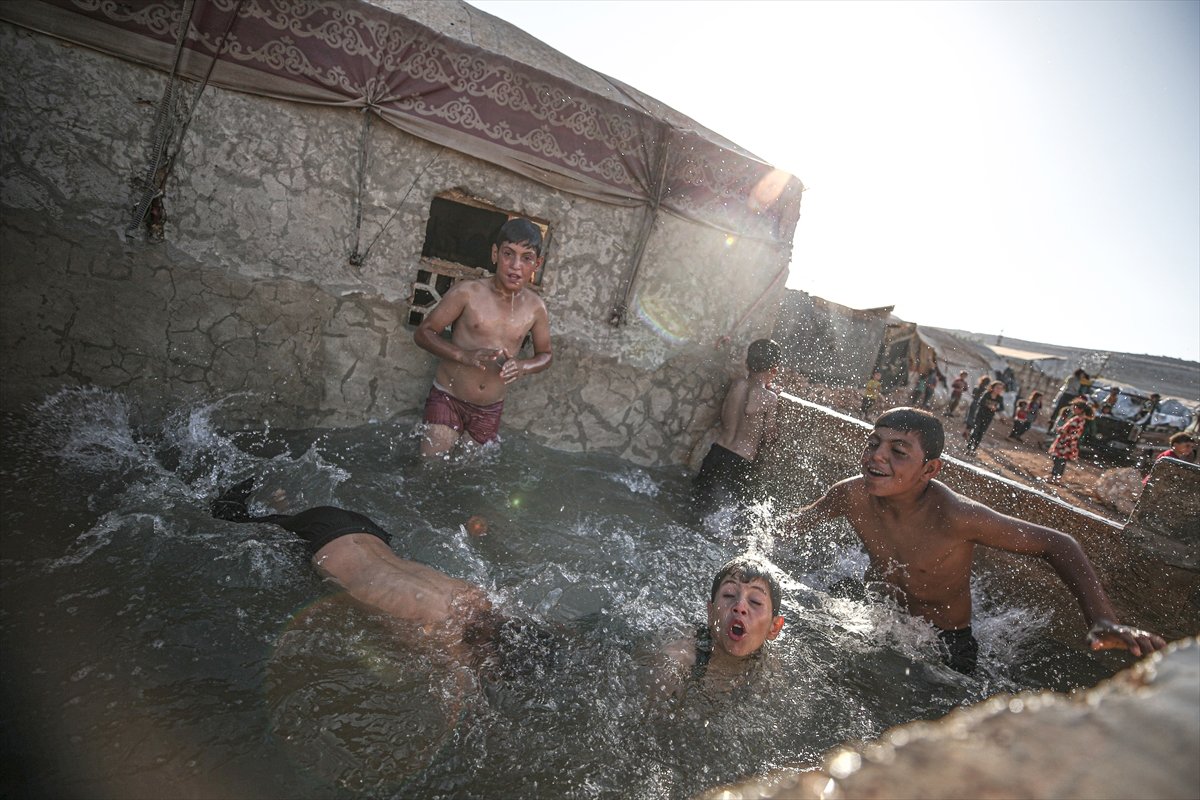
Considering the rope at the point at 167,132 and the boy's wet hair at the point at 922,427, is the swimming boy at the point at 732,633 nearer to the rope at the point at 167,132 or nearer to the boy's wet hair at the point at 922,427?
the boy's wet hair at the point at 922,427

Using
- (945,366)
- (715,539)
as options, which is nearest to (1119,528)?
(715,539)

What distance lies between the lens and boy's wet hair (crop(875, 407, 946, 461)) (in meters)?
3.35

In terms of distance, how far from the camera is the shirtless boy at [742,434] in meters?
5.45

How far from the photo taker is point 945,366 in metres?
21.4

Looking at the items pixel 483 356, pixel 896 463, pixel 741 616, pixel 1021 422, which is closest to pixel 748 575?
pixel 741 616

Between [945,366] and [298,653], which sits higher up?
[945,366]

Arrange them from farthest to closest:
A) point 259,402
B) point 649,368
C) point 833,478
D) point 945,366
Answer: point 945,366, point 649,368, point 833,478, point 259,402

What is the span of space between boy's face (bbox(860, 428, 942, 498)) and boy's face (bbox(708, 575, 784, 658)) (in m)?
1.06

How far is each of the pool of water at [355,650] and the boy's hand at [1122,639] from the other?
1026 millimetres

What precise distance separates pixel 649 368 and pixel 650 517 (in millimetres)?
1715

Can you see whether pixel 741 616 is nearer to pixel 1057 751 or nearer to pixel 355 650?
pixel 355 650

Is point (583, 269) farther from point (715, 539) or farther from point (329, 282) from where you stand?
point (715, 539)

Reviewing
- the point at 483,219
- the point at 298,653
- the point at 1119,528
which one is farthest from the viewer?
the point at 483,219

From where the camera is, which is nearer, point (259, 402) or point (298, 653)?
point (298, 653)
